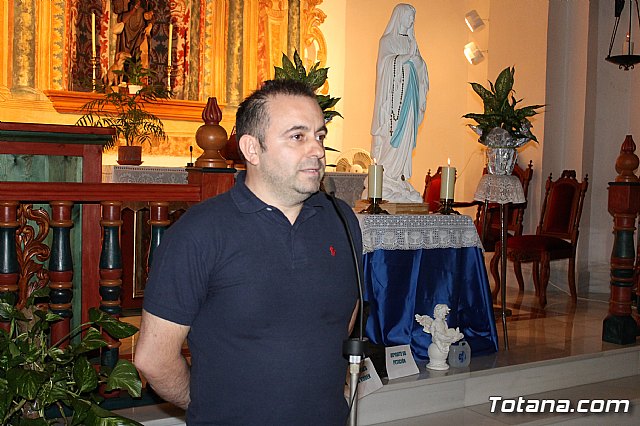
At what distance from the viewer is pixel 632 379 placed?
509 cm

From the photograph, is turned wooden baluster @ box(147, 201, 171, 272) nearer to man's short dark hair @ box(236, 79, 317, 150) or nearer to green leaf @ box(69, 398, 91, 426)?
green leaf @ box(69, 398, 91, 426)

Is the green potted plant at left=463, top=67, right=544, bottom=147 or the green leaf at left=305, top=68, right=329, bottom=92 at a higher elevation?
the green leaf at left=305, top=68, right=329, bottom=92

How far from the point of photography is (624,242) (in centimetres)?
546

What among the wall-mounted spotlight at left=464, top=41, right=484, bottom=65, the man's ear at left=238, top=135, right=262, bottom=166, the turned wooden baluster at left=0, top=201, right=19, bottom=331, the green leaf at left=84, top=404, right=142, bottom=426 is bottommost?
the green leaf at left=84, top=404, right=142, bottom=426

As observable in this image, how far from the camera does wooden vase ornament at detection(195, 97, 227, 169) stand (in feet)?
12.0

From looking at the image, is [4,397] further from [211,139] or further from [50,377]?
[211,139]

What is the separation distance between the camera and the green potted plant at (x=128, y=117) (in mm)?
6598

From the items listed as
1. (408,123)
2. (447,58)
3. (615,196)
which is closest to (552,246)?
(615,196)

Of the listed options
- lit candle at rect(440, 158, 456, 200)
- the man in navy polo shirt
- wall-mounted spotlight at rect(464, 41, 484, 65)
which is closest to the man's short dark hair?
the man in navy polo shirt

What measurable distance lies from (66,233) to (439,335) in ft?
6.93

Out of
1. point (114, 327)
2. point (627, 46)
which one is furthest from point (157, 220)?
point (627, 46)

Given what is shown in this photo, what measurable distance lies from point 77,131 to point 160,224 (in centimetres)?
57

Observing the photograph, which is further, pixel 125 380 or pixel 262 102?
pixel 125 380

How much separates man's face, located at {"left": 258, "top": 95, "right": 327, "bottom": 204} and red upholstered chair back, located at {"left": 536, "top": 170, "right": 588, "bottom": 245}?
5815 millimetres
